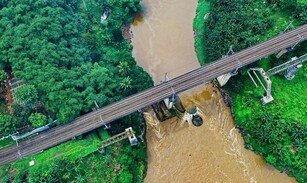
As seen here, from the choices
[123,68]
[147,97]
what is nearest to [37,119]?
[123,68]

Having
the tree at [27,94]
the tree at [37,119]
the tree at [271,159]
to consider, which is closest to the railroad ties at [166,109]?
the tree at [271,159]

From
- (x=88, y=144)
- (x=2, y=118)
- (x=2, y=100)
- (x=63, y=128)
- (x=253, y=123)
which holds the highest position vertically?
(x=2, y=100)

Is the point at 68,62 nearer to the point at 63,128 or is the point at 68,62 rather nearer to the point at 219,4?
the point at 63,128

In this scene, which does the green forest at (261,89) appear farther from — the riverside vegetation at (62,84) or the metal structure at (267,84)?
the riverside vegetation at (62,84)

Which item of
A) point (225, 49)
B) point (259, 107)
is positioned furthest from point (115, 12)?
point (259, 107)

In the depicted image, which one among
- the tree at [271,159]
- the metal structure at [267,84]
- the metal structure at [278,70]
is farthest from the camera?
the metal structure at [278,70]

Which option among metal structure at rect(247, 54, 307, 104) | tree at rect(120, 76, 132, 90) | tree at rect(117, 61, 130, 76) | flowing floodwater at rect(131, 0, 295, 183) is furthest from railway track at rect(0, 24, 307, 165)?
flowing floodwater at rect(131, 0, 295, 183)
